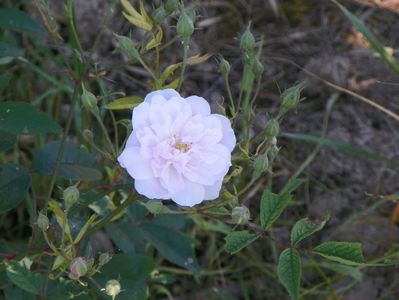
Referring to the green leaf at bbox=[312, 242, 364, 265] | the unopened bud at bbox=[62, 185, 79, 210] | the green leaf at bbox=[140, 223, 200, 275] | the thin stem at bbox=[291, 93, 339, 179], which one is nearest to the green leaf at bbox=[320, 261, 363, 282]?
the thin stem at bbox=[291, 93, 339, 179]

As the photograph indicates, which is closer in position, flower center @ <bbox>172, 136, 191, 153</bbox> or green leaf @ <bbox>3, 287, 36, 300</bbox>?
flower center @ <bbox>172, 136, 191, 153</bbox>

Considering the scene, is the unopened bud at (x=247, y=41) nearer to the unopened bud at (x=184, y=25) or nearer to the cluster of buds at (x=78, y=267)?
the unopened bud at (x=184, y=25)

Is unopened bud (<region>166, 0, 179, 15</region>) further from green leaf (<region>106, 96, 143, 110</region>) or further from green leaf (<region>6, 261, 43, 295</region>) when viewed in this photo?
green leaf (<region>6, 261, 43, 295</region>)

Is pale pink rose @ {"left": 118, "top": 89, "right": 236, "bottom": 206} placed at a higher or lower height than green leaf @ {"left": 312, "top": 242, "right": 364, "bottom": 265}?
higher

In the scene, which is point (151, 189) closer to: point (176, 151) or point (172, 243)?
point (176, 151)

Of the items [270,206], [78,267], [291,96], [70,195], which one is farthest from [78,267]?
[291,96]
